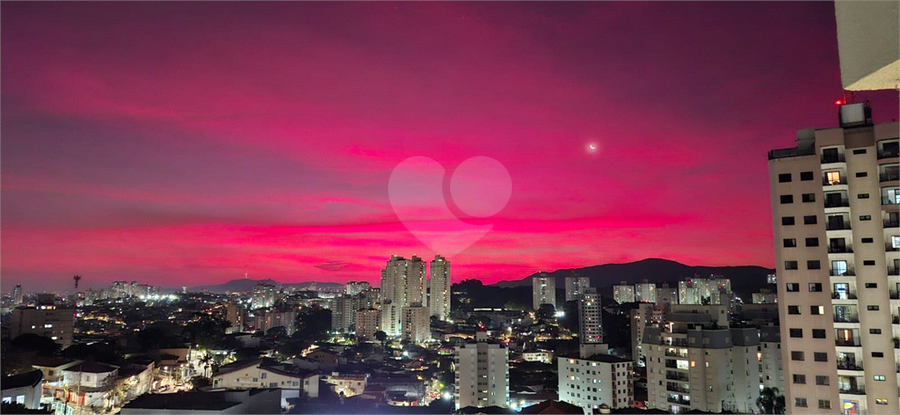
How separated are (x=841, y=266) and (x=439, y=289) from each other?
31577 mm

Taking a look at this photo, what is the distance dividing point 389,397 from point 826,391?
9.73m

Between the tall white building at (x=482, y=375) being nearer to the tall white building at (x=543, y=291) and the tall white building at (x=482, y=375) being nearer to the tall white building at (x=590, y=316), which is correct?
the tall white building at (x=590, y=316)

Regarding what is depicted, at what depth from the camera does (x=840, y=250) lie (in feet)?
20.9

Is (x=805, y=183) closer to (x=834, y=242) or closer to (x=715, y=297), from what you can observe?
(x=834, y=242)

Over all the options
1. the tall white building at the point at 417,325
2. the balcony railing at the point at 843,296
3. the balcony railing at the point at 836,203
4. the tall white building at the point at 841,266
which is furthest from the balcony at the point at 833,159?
the tall white building at the point at 417,325

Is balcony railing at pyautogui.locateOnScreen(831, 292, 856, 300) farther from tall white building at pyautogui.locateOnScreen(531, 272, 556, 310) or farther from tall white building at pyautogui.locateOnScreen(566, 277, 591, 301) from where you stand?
tall white building at pyautogui.locateOnScreen(566, 277, 591, 301)

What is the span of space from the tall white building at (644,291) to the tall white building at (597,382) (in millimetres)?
23800

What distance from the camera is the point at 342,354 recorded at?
20688mm

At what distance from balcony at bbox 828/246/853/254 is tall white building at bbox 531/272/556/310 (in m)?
34.8

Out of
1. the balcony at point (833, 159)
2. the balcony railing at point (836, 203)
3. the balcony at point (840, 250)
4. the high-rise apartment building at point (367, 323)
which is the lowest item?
the high-rise apartment building at point (367, 323)

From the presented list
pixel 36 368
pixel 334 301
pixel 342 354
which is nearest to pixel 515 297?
pixel 334 301

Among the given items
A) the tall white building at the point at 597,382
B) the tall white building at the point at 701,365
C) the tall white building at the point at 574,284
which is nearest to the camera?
the tall white building at the point at 701,365

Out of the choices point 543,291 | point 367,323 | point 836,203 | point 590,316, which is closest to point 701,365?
point 836,203

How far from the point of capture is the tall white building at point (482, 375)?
550 inches
